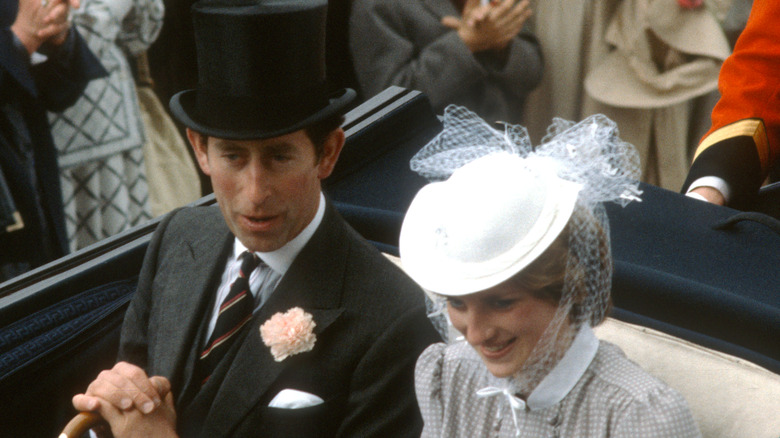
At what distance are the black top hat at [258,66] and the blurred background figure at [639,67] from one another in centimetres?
222

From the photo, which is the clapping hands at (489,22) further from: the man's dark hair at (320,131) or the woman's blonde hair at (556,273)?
the woman's blonde hair at (556,273)

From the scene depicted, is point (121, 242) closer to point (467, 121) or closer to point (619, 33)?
point (467, 121)

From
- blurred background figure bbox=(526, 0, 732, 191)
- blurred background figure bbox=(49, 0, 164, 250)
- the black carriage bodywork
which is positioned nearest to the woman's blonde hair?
the black carriage bodywork

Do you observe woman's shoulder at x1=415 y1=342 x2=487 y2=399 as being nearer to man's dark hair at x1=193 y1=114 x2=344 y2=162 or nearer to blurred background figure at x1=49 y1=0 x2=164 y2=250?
man's dark hair at x1=193 y1=114 x2=344 y2=162

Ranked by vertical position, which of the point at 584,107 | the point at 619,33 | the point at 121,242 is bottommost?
the point at 584,107

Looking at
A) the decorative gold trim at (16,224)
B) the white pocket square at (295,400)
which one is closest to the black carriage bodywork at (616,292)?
the white pocket square at (295,400)

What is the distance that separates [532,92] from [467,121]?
7.49 ft

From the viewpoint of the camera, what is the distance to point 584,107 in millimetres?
3910

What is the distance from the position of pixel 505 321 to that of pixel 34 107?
6.78 ft

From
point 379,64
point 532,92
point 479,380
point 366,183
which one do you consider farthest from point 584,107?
point 479,380

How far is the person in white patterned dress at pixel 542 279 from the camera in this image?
140cm

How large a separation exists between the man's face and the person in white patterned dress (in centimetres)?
28

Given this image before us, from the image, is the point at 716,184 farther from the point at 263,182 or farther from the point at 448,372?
the point at 263,182

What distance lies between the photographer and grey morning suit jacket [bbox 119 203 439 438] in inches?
68.3
